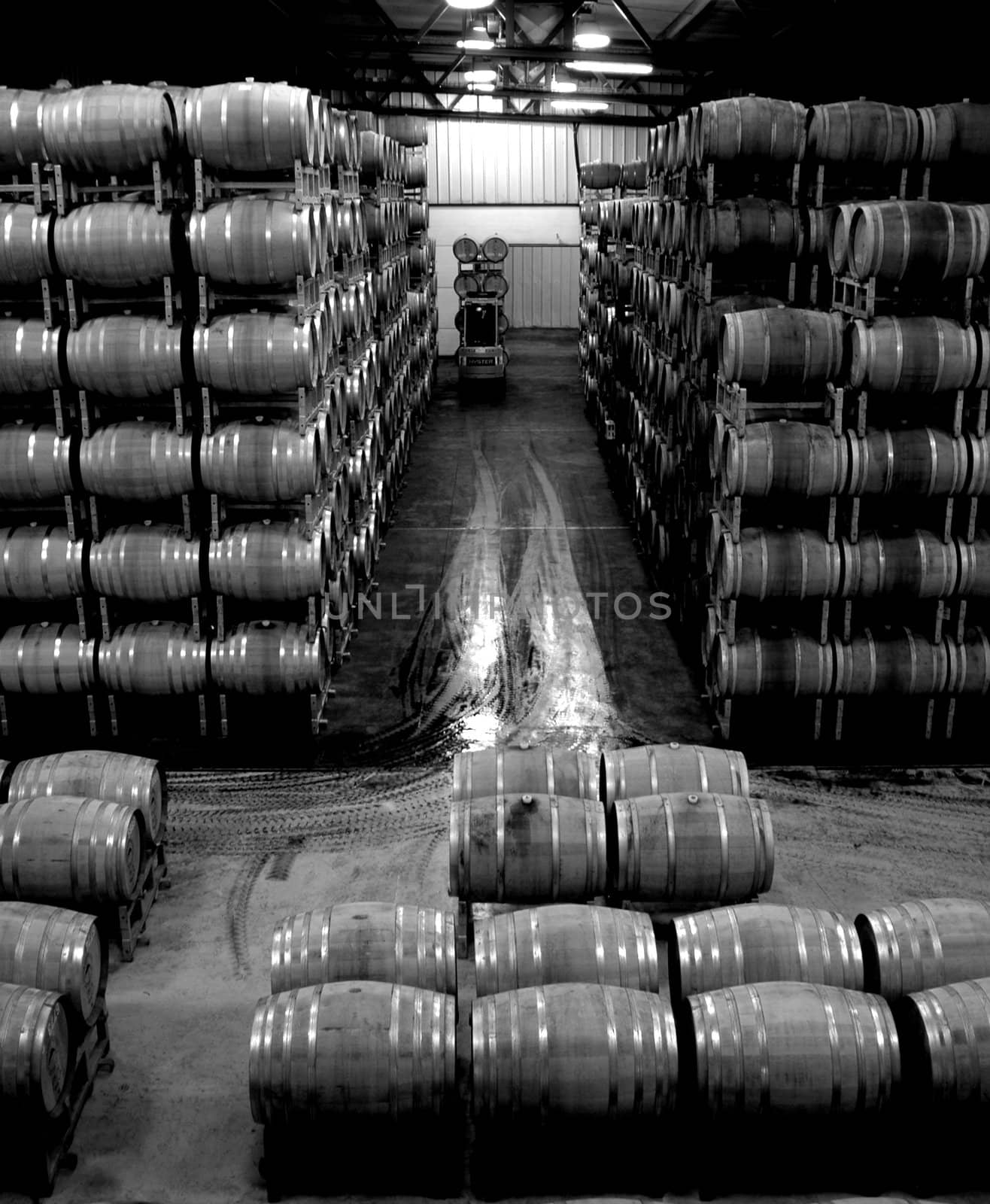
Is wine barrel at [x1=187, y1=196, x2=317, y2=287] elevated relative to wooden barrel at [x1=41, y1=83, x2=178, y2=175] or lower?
lower

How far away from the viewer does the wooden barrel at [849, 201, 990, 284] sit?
27.6ft

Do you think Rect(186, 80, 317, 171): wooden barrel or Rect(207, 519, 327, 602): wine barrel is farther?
Rect(207, 519, 327, 602): wine barrel

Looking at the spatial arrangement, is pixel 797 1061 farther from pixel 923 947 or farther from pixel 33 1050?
→ pixel 33 1050

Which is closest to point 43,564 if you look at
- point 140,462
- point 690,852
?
point 140,462

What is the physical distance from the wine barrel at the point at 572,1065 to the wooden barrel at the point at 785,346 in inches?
217

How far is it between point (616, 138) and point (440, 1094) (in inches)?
1255

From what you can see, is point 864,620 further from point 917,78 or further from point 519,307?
point 519,307

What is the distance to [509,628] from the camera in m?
11.9

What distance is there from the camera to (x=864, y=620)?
9.69 m

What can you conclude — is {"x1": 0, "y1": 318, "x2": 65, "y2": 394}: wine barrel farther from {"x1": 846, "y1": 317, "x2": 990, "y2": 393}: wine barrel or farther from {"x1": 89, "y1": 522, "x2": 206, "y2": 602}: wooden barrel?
{"x1": 846, "y1": 317, "x2": 990, "y2": 393}: wine barrel

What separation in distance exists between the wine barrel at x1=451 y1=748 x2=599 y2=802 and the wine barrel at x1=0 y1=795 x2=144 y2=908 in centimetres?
183

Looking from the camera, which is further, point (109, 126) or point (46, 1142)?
point (109, 126)

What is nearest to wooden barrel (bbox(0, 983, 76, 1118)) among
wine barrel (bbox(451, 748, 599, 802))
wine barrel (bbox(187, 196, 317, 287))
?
wine barrel (bbox(451, 748, 599, 802))

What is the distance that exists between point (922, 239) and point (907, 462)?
5.02 feet
